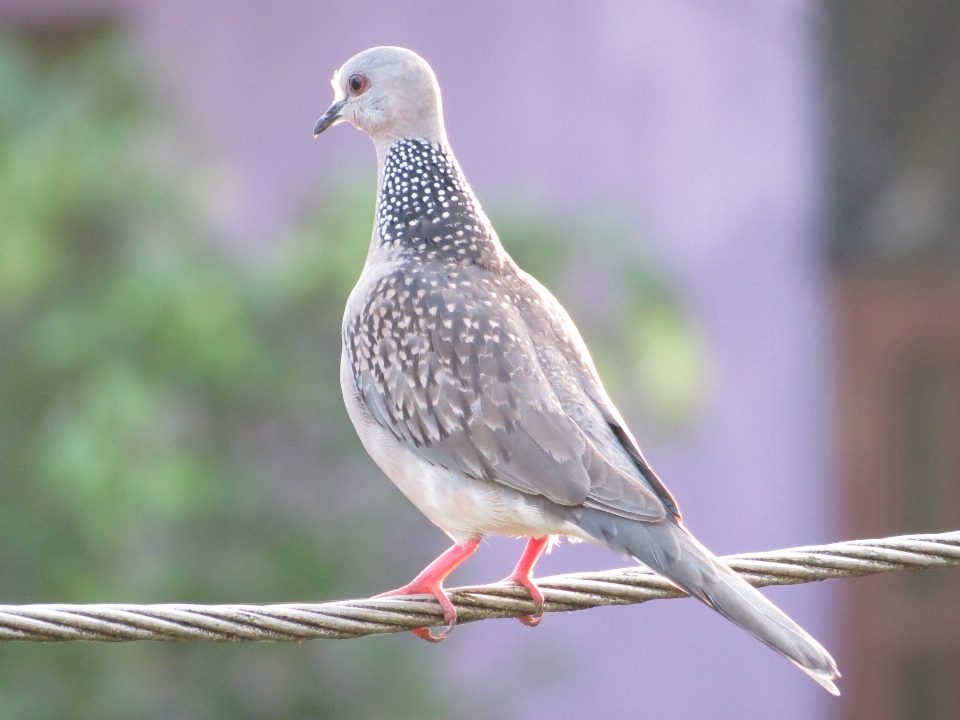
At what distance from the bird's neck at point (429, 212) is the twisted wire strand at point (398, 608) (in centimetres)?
101

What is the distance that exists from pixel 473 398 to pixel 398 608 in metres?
0.61

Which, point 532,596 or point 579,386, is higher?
point 579,386

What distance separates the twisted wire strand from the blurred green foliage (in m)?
2.14

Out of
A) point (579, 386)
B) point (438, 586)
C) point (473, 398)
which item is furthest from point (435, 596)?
point (579, 386)

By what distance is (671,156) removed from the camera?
7.59 metres

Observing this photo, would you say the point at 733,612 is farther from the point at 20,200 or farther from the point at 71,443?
the point at 20,200

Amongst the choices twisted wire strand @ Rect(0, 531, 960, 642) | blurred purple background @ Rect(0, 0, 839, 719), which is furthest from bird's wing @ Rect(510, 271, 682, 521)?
blurred purple background @ Rect(0, 0, 839, 719)

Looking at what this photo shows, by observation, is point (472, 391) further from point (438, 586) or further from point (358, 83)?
point (358, 83)

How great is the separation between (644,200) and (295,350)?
2.85m

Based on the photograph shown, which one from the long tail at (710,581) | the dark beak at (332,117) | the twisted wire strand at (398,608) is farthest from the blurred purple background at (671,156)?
the twisted wire strand at (398,608)

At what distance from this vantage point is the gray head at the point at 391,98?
3.79 meters

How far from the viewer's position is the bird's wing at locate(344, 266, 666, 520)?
298cm

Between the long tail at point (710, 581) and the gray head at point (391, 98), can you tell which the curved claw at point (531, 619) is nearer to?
the long tail at point (710, 581)

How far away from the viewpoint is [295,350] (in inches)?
209
